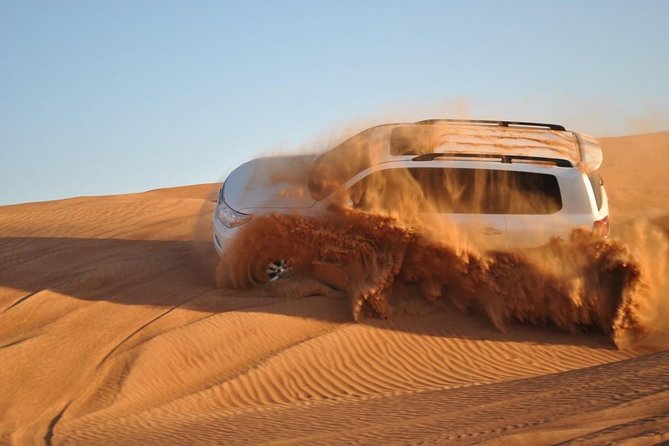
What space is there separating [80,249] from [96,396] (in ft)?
21.2

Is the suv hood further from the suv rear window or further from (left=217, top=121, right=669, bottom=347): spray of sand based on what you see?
the suv rear window

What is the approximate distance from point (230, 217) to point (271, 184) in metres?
0.72

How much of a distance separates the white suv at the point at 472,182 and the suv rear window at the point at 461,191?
0.01 metres

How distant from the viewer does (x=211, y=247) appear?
13.9 m

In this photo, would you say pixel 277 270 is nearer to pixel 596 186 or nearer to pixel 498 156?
pixel 498 156

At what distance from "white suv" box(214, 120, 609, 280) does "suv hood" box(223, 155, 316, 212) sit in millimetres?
20

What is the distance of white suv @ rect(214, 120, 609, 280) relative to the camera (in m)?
10.1

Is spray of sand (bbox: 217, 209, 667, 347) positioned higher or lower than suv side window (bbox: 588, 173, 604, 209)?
lower

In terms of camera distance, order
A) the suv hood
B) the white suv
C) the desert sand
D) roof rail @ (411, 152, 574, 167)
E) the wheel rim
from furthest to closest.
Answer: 1. the wheel rim
2. the suv hood
3. roof rail @ (411, 152, 574, 167)
4. the white suv
5. the desert sand

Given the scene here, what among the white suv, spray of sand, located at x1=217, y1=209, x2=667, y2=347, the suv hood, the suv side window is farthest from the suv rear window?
the suv hood

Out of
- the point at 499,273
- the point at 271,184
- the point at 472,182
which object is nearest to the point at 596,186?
the point at 472,182

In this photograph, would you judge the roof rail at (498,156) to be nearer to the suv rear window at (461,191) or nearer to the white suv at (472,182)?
the white suv at (472,182)

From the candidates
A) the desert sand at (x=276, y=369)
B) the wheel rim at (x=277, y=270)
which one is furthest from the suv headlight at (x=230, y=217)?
the desert sand at (x=276, y=369)

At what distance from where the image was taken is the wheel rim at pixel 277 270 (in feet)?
35.5
